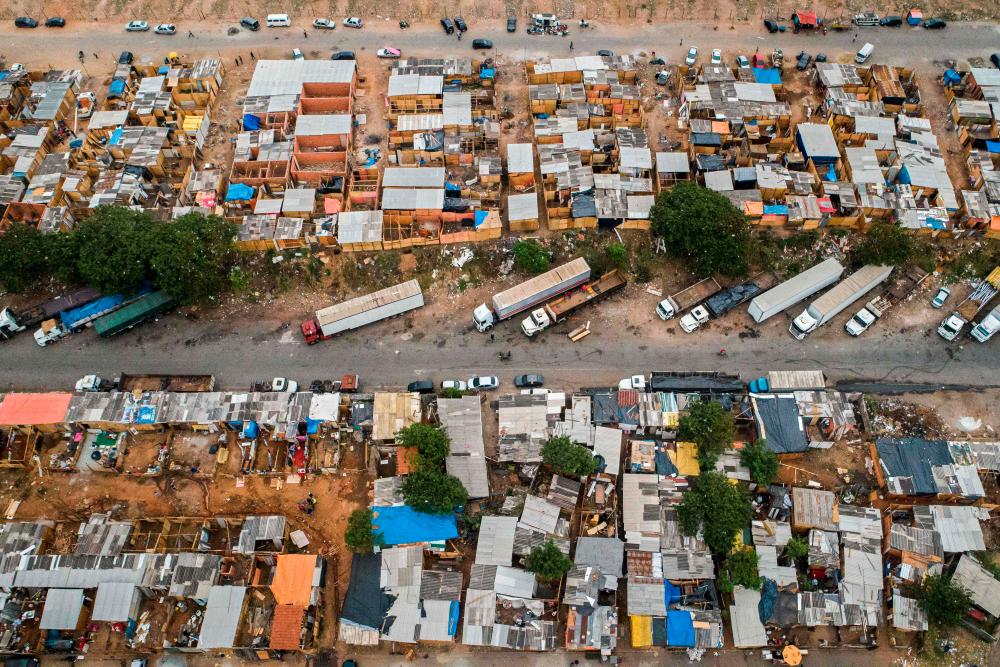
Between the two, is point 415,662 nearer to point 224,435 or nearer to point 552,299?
point 224,435

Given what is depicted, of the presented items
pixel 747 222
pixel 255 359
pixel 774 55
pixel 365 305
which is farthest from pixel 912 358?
pixel 255 359

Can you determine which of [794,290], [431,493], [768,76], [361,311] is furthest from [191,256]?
[768,76]

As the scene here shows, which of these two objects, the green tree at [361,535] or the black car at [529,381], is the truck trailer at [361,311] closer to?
the black car at [529,381]

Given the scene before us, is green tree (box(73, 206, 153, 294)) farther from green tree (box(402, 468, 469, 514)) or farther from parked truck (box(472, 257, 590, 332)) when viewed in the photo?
green tree (box(402, 468, 469, 514))

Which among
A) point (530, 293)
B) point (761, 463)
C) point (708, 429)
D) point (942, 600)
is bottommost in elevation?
point (942, 600)

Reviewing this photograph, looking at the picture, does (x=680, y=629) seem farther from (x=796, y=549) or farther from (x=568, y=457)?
(x=568, y=457)

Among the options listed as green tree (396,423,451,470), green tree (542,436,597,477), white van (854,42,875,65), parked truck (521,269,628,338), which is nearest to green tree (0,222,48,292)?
green tree (396,423,451,470)
